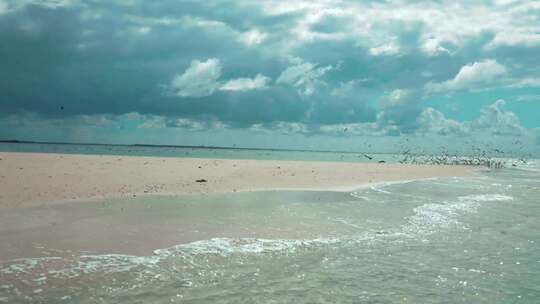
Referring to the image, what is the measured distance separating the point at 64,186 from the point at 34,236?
1291 cm

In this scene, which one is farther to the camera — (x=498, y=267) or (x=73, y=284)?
(x=498, y=267)

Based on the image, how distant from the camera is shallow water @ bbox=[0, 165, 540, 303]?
344 inches

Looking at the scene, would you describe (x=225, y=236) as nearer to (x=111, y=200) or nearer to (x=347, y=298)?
(x=347, y=298)

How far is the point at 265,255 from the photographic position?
1184 cm

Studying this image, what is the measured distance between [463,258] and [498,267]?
3.35 feet

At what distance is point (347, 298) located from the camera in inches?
335

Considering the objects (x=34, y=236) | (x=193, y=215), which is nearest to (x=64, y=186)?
(x=193, y=215)

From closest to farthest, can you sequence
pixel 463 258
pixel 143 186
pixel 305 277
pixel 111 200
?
pixel 305 277
pixel 463 258
pixel 111 200
pixel 143 186

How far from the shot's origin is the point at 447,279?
1012cm

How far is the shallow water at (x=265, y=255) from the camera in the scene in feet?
28.7

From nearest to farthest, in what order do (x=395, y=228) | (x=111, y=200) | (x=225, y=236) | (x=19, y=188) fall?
(x=225, y=236)
(x=395, y=228)
(x=111, y=200)
(x=19, y=188)

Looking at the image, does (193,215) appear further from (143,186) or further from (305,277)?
(143,186)

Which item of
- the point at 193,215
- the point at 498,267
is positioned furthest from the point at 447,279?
the point at 193,215

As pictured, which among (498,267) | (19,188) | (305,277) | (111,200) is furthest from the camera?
(19,188)
